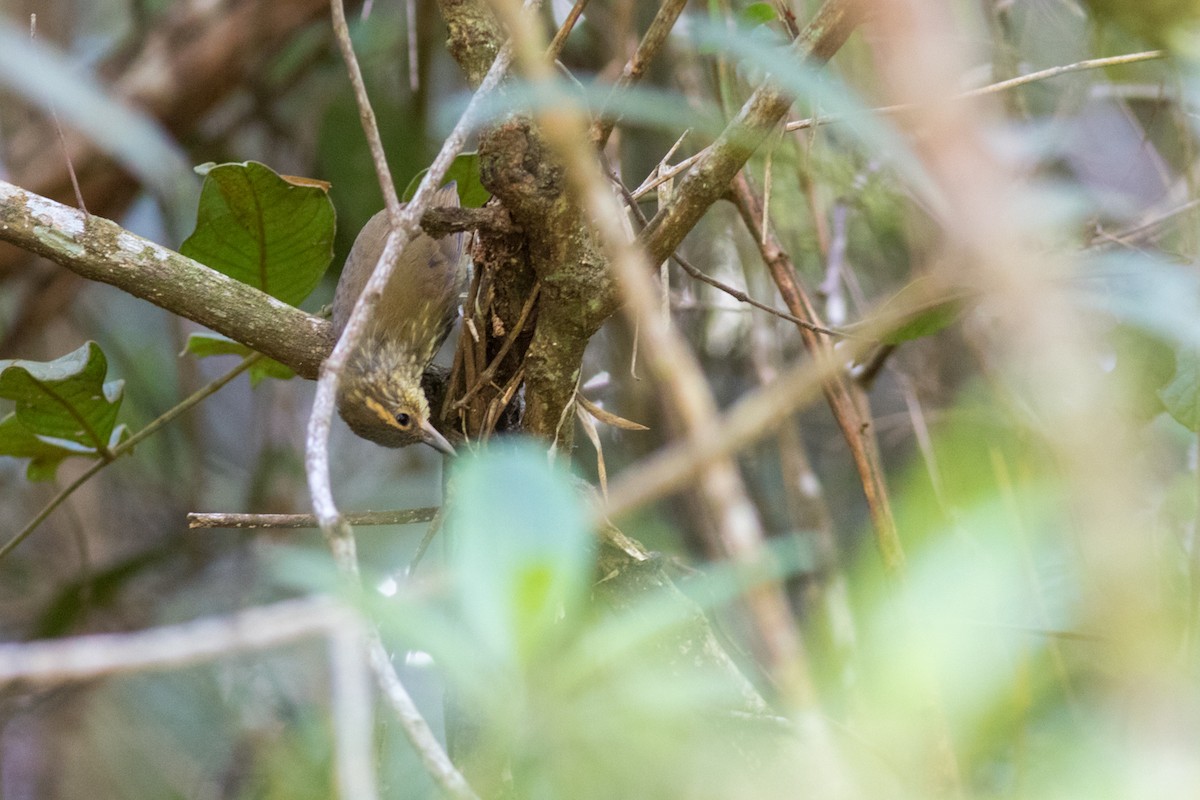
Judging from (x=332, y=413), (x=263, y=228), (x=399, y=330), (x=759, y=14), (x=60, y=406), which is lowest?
(x=399, y=330)

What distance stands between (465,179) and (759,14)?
0.61m

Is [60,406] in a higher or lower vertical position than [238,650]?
lower

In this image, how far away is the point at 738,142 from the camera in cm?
115

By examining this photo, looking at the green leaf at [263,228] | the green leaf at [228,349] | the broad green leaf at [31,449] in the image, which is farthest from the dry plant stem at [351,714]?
the broad green leaf at [31,449]

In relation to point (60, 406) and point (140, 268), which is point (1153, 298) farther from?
point (60, 406)

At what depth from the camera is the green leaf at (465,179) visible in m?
1.87

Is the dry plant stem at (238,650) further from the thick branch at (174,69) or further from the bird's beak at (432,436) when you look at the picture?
the thick branch at (174,69)

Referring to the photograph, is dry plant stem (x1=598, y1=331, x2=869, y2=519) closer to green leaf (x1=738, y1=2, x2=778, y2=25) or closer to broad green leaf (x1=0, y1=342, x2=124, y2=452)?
green leaf (x1=738, y1=2, x2=778, y2=25)

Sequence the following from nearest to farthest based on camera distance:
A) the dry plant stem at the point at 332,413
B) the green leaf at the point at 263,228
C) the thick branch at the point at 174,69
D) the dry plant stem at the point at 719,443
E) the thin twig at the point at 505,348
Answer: the dry plant stem at the point at 719,443 → the dry plant stem at the point at 332,413 → the thin twig at the point at 505,348 → the green leaf at the point at 263,228 → the thick branch at the point at 174,69

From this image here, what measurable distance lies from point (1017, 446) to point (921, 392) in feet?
2.40

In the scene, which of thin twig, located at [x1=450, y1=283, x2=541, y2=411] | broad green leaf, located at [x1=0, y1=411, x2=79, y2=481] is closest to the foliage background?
thin twig, located at [x1=450, y1=283, x2=541, y2=411]

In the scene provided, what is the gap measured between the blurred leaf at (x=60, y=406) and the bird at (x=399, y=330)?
0.41 metres

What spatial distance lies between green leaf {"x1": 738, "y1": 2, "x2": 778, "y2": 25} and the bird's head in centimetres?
94

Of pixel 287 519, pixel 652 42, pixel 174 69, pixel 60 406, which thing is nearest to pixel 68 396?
pixel 60 406
